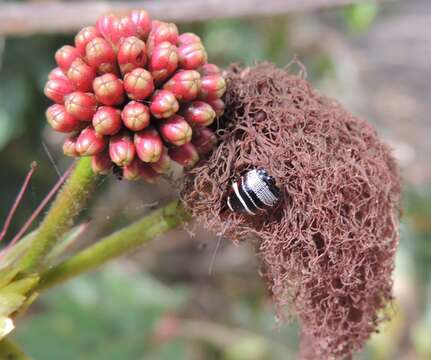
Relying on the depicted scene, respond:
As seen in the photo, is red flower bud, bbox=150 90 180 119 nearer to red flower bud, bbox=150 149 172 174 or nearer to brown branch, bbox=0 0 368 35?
red flower bud, bbox=150 149 172 174

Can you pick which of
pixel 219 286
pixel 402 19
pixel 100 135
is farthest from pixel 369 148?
pixel 402 19

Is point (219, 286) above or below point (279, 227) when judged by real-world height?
below

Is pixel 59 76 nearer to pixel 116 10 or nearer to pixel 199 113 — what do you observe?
pixel 199 113

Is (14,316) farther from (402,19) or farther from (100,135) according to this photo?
(402,19)

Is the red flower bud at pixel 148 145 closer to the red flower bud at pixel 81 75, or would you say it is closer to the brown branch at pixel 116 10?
the red flower bud at pixel 81 75

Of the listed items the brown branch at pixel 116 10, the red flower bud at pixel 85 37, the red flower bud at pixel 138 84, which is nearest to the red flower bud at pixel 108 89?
the red flower bud at pixel 138 84
